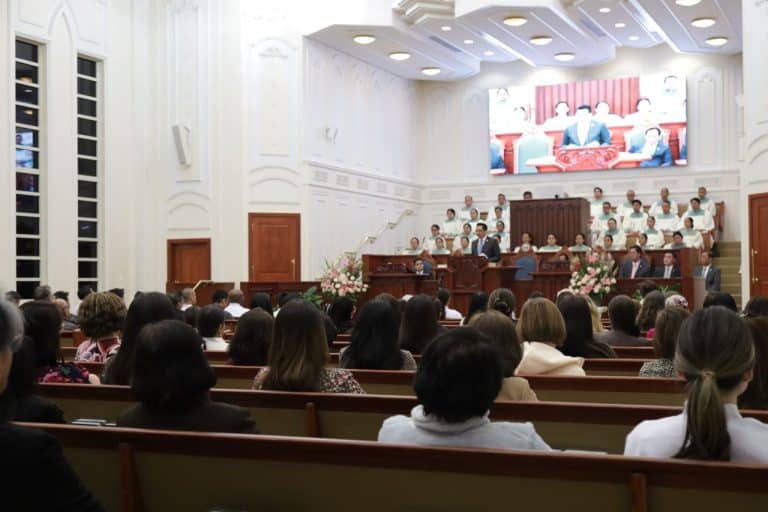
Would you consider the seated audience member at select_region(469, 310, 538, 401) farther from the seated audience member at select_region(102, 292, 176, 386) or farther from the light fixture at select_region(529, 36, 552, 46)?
the light fixture at select_region(529, 36, 552, 46)

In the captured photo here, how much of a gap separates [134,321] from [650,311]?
3.91m

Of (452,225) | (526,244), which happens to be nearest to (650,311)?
(526,244)

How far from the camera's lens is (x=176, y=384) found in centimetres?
302

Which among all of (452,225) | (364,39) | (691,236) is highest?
(364,39)

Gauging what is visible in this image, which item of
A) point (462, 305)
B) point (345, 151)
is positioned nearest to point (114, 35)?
point (345, 151)

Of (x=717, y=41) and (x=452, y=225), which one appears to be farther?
(x=452, y=225)

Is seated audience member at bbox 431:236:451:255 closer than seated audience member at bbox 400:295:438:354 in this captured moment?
No

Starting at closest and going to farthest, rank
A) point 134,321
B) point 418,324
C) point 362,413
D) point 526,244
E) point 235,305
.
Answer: point 362,413, point 134,321, point 418,324, point 235,305, point 526,244

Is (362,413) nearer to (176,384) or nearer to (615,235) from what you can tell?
(176,384)

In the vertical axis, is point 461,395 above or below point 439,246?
below

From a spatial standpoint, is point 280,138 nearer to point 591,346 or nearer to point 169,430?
point 591,346

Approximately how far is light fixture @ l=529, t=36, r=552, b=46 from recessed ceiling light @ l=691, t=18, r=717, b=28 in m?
2.74

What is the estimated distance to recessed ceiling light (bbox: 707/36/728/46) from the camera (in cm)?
1847

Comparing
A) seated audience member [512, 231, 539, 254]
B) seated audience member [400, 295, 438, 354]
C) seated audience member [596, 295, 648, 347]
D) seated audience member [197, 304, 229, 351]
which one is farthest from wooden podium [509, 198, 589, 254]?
seated audience member [400, 295, 438, 354]
